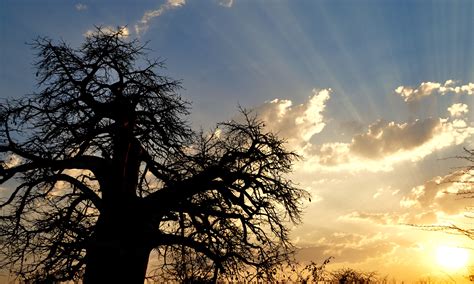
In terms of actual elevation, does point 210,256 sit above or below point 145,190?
below

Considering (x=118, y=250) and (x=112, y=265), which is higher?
(x=118, y=250)

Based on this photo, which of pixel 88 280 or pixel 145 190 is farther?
pixel 145 190

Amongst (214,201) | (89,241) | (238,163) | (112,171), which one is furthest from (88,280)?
(238,163)

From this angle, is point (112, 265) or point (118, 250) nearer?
point (112, 265)

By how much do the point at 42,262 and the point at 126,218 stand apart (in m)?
1.82

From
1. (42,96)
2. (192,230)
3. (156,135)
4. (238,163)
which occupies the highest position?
(42,96)

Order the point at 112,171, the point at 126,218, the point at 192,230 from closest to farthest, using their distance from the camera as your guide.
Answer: the point at 126,218 < the point at 112,171 < the point at 192,230

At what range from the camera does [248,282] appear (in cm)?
1011

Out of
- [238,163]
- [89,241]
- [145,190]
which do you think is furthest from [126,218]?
[238,163]

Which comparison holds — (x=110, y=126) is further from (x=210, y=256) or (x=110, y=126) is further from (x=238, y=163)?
(x=210, y=256)

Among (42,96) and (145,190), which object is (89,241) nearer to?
(145,190)

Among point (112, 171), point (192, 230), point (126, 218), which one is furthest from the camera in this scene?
point (192, 230)

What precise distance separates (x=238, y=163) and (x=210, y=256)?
84.0 inches

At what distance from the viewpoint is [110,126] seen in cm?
972
